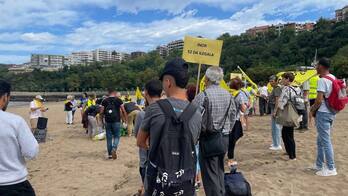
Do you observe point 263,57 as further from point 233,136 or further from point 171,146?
point 171,146

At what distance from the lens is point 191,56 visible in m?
6.31

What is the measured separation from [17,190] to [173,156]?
1276 millimetres

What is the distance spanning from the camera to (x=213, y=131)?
13.5 ft

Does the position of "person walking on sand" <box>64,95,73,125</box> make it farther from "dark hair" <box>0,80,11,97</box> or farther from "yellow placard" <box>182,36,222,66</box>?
"dark hair" <box>0,80,11,97</box>

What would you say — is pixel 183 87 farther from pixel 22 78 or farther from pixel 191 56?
pixel 22 78

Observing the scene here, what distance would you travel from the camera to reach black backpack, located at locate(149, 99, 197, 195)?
2.72 metres

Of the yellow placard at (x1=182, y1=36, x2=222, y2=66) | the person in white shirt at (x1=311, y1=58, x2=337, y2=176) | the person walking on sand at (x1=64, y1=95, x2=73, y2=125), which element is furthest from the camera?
the person walking on sand at (x1=64, y1=95, x2=73, y2=125)

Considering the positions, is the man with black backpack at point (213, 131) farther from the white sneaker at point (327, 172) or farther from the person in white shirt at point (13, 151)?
the white sneaker at point (327, 172)

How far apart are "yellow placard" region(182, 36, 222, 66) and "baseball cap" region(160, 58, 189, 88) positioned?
10.6ft

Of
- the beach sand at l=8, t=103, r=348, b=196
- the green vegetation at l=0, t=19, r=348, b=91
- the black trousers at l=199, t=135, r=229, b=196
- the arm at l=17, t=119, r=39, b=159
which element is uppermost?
the green vegetation at l=0, t=19, r=348, b=91

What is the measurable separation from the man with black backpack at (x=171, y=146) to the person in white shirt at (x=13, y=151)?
3.06 ft

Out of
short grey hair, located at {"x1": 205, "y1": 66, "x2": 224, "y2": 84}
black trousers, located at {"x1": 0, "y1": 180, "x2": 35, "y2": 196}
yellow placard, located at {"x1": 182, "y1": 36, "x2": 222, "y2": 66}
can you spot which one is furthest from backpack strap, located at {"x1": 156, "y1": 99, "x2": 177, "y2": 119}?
yellow placard, located at {"x1": 182, "y1": 36, "x2": 222, "y2": 66}

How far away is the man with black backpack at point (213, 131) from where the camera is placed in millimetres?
4086

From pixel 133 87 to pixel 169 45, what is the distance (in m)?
89.1
